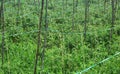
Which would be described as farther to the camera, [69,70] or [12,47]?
[12,47]

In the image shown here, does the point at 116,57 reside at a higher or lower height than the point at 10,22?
lower

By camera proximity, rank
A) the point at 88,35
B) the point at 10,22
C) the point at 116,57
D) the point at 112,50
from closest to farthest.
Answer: the point at 116,57 → the point at 112,50 → the point at 88,35 → the point at 10,22

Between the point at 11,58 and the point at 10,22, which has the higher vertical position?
the point at 10,22

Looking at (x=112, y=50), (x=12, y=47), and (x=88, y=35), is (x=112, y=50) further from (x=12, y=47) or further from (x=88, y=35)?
(x=12, y=47)

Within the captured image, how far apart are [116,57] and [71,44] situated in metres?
1.16

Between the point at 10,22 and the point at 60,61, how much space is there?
3235 millimetres

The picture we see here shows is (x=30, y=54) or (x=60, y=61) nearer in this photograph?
(x=60, y=61)

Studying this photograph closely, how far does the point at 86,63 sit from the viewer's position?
4.73 metres

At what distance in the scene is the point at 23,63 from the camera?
15.0 ft

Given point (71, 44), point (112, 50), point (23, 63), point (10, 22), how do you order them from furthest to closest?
point (10, 22)
point (71, 44)
point (112, 50)
point (23, 63)

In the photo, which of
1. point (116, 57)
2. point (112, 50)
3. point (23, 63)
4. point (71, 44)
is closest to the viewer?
point (23, 63)

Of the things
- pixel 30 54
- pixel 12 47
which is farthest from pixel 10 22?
pixel 30 54

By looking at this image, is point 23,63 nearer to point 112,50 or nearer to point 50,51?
point 50,51

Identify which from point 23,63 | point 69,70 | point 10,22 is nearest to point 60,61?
point 69,70
